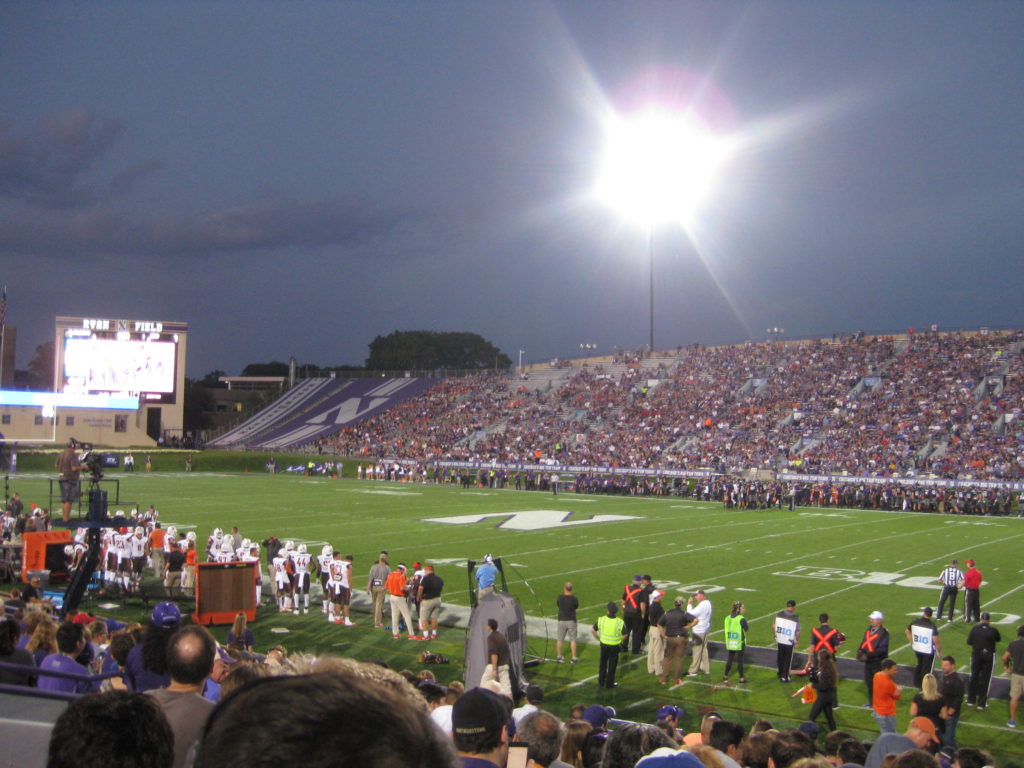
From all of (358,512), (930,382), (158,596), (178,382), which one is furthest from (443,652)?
(178,382)

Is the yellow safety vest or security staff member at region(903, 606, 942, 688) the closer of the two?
security staff member at region(903, 606, 942, 688)

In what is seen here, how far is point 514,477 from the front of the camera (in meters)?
54.0

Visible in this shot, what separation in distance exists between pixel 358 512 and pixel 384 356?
98267mm

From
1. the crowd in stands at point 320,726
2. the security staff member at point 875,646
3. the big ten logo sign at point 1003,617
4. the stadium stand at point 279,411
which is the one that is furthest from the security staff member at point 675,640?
the stadium stand at point 279,411

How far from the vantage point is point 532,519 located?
33.4 m

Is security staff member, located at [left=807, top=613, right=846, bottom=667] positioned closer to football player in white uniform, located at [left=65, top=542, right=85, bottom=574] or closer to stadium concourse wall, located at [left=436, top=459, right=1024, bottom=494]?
football player in white uniform, located at [left=65, top=542, right=85, bottom=574]

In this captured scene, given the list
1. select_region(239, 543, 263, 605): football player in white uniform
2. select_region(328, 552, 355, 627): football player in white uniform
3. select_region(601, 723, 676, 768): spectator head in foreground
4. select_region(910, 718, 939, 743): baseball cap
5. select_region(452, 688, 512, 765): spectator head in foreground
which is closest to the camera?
select_region(452, 688, 512, 765): spectator head in foreground

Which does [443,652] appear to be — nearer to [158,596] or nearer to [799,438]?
[158,596]

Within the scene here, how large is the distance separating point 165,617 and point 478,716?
2.74 meters

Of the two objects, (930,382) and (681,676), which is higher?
(930,382)

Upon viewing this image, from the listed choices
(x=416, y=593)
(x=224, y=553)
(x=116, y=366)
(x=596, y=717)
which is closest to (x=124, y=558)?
(x=224, y=553)

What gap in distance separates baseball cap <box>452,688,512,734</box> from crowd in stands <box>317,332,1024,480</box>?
45954 millimetres

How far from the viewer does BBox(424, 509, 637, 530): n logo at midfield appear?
31.3 m

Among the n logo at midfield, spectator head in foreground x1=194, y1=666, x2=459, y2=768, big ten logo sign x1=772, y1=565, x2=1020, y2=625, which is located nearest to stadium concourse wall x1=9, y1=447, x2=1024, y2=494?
the n logo at midfield
